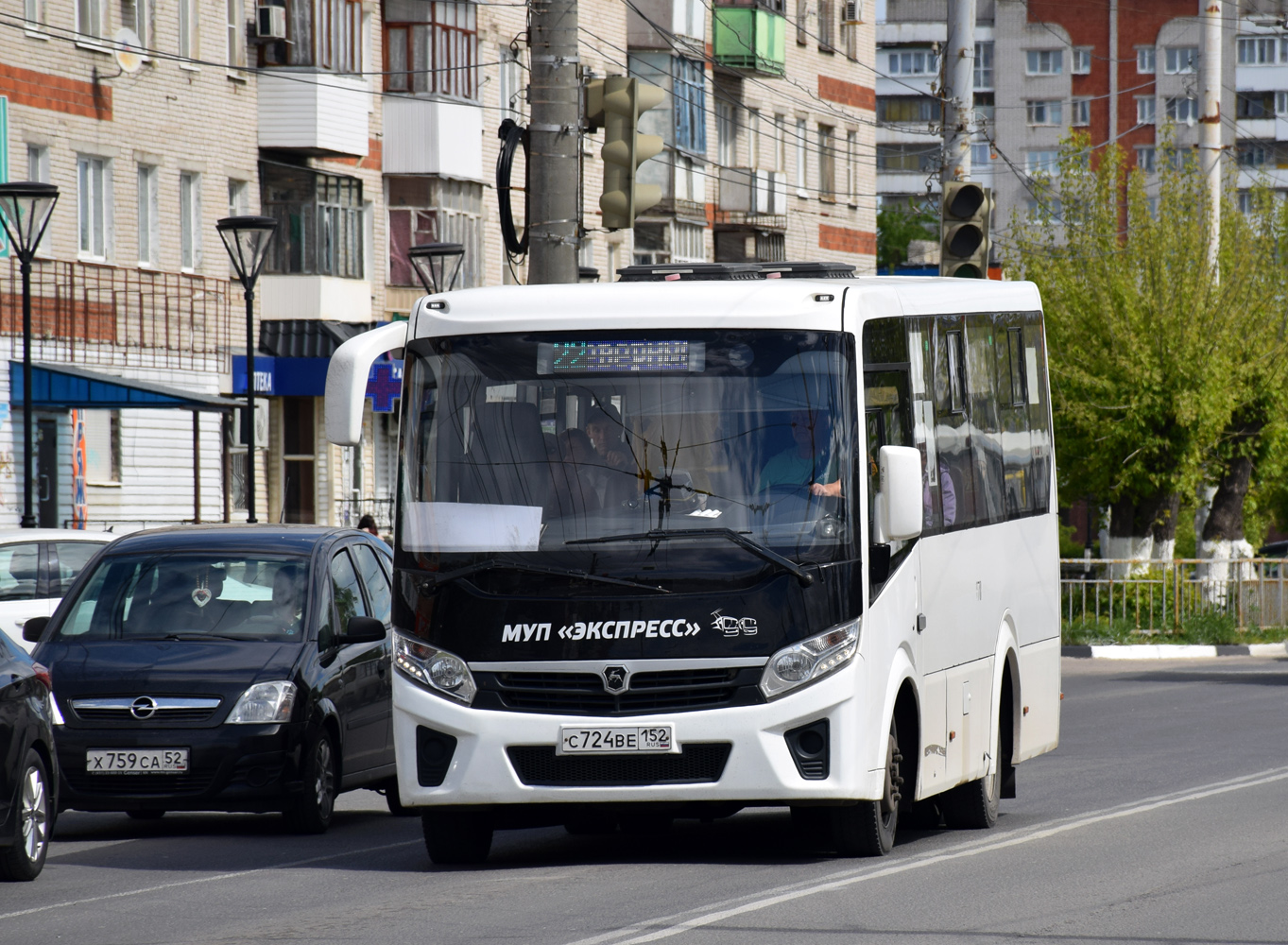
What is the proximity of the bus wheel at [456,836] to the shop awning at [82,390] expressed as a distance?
62.5 feet

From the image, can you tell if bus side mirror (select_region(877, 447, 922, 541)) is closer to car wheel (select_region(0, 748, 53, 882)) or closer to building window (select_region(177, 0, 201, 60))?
car wheel (select_region(0, 748, 53, 882))

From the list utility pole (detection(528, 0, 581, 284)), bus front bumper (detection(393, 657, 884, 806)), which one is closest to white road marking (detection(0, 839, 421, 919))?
bus front bumper (detection(393, 657, 884, 806))

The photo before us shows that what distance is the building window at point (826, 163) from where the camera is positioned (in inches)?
2527

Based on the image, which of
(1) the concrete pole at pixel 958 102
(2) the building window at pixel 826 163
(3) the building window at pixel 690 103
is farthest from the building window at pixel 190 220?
(2) the building window at pixel 826 163

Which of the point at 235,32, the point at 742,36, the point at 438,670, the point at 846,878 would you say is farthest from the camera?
the point at 742,36

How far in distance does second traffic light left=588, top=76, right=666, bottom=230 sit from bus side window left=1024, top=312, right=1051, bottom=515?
351 centimetres

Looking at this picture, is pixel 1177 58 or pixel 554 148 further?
pixel 1177 58

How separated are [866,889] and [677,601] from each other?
1.47 m

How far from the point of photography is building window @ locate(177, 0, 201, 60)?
38938 millimetres

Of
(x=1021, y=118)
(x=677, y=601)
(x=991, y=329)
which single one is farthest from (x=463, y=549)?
(x=1021, y=118)

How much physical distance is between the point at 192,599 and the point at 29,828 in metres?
2.69

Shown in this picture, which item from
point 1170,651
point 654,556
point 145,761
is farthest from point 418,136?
point 654,556

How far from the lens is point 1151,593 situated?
3700 cm

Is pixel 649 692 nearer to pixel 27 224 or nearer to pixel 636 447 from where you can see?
pixel 636 447
